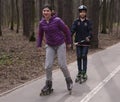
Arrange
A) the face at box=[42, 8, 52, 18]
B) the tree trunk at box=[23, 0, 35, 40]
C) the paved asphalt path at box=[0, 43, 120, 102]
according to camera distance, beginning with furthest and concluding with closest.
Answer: the tree trunk at box=[23, 0, 35, 40], the face at box=[42, 8, 52, 18], the paved asphalt path at box=[0, 43, 120, 102]

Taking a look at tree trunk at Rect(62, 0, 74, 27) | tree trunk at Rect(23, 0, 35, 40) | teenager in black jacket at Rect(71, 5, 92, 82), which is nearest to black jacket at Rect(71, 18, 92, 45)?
teenager in black jacket at Rect(71, 5, 92, 82)

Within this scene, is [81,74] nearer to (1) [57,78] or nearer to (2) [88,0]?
(1) [57,78]

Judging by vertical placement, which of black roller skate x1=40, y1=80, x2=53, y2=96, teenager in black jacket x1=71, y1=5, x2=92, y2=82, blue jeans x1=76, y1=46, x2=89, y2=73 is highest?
teenager in black jacket x1=71, y1=5, x2=92, y2=82

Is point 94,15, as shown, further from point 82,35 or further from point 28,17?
point 82,35

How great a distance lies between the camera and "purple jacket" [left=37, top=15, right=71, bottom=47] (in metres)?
8.73

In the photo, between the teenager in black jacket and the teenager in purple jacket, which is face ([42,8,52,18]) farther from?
the teenager in black jacket

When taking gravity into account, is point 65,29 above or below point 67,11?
above

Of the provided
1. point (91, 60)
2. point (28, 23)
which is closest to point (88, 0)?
point (28, 23)

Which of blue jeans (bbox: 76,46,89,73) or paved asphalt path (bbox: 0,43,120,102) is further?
blue jeans (bbox: 76,46,89,73)

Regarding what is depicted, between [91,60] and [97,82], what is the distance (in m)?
5.65

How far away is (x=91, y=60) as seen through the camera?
16.3 metres

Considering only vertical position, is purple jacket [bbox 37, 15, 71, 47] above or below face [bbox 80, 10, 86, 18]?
below

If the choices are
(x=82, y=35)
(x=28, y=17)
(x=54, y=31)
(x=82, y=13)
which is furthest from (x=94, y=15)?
(x=54, y=31)

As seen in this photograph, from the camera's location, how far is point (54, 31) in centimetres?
877
